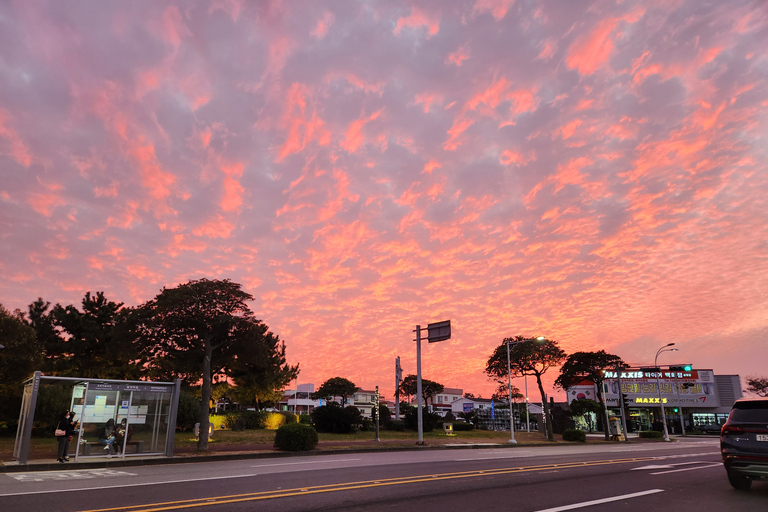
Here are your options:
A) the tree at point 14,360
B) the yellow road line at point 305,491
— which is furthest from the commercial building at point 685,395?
the tree at point 14,360

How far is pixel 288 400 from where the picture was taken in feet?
472

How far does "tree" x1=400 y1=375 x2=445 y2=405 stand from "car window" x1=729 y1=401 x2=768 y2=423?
71873mm

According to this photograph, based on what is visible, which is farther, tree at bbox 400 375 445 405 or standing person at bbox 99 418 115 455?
tree at bbox 400 375 445 405

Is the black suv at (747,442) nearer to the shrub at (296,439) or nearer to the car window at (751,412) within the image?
the car window at (751,412)

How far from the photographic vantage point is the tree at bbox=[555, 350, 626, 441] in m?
46.0

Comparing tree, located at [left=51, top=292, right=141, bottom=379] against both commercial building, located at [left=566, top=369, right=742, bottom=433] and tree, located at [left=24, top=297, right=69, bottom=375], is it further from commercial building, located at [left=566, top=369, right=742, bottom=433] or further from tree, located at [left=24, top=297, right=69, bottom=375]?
commercial building, located at [left=566, top=369, right=742, bottom=433]

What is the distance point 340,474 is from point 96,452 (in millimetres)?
11644

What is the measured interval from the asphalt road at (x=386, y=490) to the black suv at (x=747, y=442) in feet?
1.61

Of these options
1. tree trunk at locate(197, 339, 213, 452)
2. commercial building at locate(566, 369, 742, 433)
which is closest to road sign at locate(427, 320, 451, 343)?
tree trunk at locate(197, 339, 213, 452)

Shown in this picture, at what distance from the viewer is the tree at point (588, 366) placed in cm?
4603

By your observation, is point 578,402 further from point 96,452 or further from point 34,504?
point 34,504

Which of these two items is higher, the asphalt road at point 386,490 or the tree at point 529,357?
the tree at point 529,357

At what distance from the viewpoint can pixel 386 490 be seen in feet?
33.1

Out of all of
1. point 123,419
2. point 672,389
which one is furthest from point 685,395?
point 123,419
